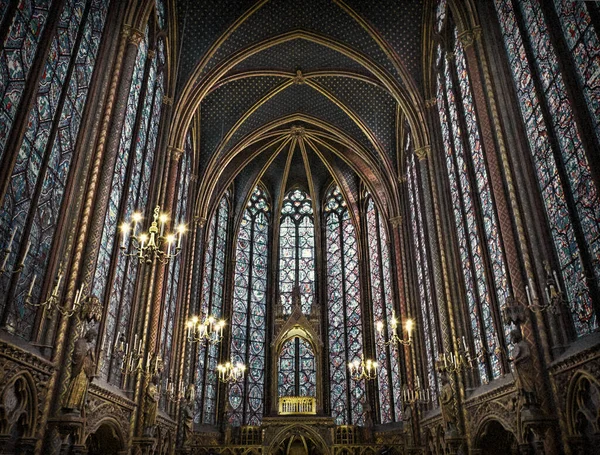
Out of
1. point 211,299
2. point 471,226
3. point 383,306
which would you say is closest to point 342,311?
point 383,306

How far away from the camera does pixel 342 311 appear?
86.4 ft

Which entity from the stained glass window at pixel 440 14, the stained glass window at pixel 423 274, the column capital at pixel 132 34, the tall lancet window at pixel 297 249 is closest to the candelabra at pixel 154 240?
the column capital at pixel 132 34

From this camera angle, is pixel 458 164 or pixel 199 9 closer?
pixel 458 164

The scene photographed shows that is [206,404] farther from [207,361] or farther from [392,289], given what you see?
[392,289]

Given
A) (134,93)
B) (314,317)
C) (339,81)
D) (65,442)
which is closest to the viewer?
(65,442)

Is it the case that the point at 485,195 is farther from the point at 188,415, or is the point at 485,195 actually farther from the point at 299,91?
the point at 188,415

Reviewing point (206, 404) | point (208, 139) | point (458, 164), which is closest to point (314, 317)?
point (206, 404)

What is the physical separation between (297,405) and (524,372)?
1360 centimetres

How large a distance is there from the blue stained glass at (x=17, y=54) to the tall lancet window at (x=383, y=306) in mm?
15159

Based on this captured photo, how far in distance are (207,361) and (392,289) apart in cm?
887

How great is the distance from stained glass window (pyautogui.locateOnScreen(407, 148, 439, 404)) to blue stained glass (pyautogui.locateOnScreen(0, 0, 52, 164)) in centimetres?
1301

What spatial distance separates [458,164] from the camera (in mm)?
15688

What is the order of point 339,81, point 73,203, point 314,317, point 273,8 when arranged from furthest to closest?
1. point 314,317
2. point 339,81
3. point 273,8
4. point 73,203

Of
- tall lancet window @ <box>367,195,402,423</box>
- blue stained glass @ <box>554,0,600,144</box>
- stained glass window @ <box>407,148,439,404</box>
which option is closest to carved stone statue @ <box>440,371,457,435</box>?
stained glass window @ <box>407,148,439,404</box>
